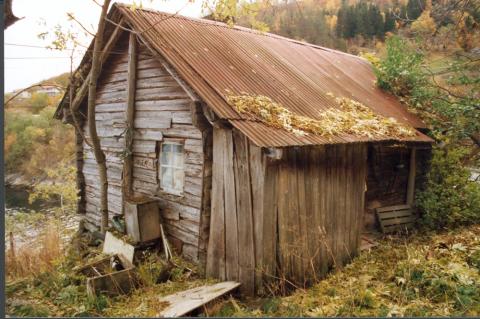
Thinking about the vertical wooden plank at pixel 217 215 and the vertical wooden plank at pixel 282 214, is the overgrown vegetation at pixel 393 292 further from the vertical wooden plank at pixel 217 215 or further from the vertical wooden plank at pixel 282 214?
the vertical wooden plank at pixel 217 215

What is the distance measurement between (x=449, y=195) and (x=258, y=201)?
23.4 ft

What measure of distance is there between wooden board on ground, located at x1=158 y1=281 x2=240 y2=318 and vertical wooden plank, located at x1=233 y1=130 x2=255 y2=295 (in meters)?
0.24

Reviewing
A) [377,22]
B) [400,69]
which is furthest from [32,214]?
[377,22]

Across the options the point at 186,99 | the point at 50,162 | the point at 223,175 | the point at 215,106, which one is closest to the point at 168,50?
the point at 186,99

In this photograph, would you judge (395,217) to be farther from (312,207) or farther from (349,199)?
(312,207)

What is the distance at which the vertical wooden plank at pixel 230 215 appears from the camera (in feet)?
20.7

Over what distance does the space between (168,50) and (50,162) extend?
81.9 feet

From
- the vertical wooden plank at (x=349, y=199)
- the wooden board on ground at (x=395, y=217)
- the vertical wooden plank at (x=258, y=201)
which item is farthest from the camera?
the wooden board on ground at (x=395, y=217)

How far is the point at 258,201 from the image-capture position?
588 centimetres

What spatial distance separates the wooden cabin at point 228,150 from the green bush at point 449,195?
150 cm

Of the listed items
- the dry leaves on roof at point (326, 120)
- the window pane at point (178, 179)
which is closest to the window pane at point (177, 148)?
the window pane at point (178, 179)

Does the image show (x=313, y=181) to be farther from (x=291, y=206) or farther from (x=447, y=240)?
(x=447, y=240)

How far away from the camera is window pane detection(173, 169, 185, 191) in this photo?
298 inches

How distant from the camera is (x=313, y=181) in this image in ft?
21.5
